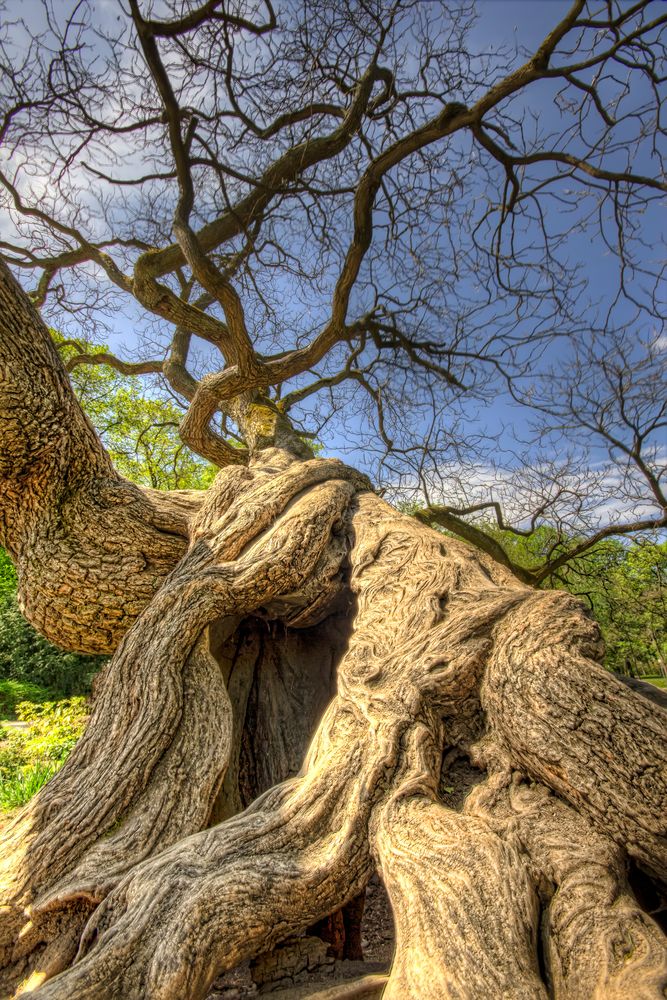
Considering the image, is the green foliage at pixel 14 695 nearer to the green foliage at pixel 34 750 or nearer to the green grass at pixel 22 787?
the green foliage at pixel 34 750

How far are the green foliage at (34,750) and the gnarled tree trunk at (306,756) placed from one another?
297 centimetres

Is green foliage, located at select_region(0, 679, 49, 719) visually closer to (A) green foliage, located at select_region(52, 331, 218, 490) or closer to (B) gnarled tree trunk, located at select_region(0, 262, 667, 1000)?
(A) green foliage, located at select_region(52, 331, 218, 490)

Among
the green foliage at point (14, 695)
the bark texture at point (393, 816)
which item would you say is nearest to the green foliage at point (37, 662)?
the green foliage at point (14, 695)

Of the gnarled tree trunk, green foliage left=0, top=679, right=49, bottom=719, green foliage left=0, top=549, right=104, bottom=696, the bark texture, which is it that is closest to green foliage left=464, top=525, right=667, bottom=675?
the gnarled tree trunk

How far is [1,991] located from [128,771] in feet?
2.88

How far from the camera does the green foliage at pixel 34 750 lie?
571cm

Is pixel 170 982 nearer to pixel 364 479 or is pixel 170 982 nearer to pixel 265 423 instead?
pixel 364 479

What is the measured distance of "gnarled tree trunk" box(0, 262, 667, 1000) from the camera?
157 cm

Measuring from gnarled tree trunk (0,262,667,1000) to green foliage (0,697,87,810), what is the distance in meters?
2.97

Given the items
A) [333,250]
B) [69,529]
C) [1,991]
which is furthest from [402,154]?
[1,991]

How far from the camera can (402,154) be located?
174 inches

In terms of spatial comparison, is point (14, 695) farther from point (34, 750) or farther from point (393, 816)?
point (393, 816)

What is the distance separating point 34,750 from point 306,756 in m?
6.54

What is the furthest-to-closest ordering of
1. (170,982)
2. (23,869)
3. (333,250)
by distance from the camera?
(333,250) < (23,869) < (170,982)
